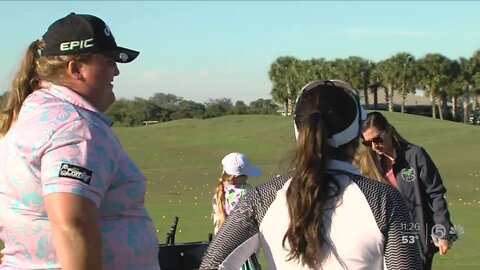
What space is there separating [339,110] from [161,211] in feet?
52.3

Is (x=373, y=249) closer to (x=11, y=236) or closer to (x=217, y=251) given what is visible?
(x=217, y=251)

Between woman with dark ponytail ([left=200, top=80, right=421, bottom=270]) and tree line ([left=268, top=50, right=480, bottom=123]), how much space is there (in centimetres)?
8120

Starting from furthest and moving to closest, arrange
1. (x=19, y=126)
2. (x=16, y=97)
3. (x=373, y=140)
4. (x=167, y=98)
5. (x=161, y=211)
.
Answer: (x=167, y=98) < (x=161, y=211) < (x=373, y=140) < (x=16, y=97) < (x=19, y=126)

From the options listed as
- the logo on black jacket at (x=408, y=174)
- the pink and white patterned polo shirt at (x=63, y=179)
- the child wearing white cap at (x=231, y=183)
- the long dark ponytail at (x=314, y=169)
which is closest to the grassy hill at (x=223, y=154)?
the long dark ponytail at (x=314, y=169)

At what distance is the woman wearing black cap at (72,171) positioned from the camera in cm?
302

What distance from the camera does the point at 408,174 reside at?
7.12 m

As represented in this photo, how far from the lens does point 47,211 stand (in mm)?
3062

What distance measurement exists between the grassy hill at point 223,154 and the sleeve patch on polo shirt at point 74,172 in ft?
2.25

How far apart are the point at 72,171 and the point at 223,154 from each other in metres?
41.9

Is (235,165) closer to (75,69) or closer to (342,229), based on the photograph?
(75,69)

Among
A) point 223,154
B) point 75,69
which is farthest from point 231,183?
point 223,154

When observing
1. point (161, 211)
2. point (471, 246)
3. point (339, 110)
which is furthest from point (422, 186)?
point (161, 211)

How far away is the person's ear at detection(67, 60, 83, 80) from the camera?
11.0ft

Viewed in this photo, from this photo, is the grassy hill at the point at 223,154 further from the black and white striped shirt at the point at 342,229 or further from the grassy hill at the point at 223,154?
the black and white striped shirt at the point at 342,229
